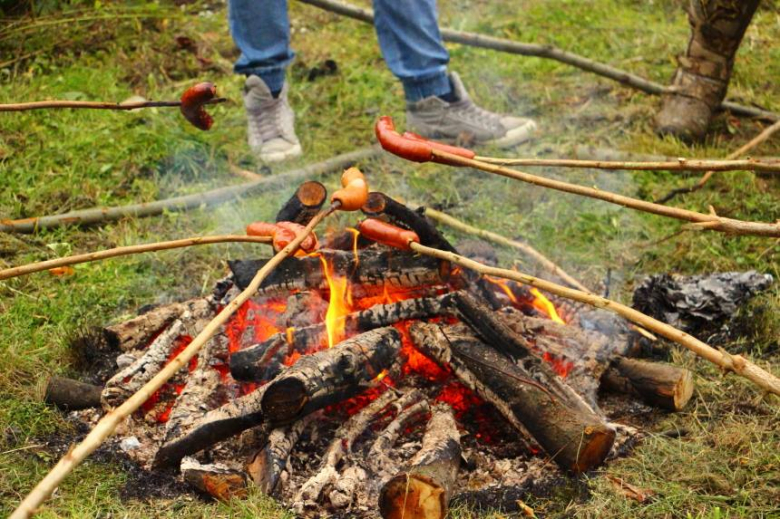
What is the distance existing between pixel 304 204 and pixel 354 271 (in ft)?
1.40

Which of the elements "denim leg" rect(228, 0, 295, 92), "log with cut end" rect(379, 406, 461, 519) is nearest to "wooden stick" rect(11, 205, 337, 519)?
"log with cut end" rect(379, 406, 461, 519)

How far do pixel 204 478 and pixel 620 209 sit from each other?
3118 mm

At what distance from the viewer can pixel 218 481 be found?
273 cm

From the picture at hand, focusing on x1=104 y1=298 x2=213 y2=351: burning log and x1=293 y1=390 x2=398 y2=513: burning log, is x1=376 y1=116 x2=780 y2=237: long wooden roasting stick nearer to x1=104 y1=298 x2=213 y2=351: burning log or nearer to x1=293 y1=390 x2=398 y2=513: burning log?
x1=293 y1=390 x2=398 y2=513: burning log

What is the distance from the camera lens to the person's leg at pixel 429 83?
5.20 m

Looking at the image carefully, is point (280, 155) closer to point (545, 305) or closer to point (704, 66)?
point (545, 305)

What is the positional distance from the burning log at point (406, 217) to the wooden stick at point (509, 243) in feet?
2.55

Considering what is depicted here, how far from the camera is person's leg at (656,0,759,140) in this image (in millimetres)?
5145

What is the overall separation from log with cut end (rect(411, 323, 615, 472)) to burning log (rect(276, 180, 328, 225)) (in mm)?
825

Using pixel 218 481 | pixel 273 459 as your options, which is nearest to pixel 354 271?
pixel 273 459

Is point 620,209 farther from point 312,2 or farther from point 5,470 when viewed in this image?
point 5,470

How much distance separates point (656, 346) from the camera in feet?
11.8

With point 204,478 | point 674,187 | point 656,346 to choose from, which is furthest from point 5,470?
point 674,187

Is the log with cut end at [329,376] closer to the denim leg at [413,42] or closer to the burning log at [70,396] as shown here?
the burning log at [70,396]
